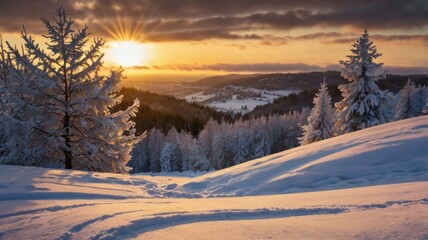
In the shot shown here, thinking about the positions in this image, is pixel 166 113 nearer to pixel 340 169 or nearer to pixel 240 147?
pixel 240 147

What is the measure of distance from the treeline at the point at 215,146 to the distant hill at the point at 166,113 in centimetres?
1617

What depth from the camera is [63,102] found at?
531 inches

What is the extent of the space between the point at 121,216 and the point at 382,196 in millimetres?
4597

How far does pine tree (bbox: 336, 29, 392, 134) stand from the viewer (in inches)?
920

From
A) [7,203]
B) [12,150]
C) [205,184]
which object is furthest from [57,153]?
[7,203]

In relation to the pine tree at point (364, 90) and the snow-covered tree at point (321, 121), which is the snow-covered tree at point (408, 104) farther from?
the pine tree at point (364, 90)

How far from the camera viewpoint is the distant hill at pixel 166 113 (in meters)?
107

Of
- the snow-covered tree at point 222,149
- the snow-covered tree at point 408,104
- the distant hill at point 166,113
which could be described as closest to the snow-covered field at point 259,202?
the snow-covered tree at point 408,104

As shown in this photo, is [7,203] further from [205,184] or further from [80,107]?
[80,107]

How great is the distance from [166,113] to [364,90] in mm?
109219

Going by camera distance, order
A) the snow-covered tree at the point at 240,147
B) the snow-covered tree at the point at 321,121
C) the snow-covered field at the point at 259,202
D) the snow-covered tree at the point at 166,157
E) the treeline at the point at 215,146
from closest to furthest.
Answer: the snow-covered field at the point at 259,202, the snow-covered tree at the point at 321,121, the snow-covered tree at the point at 240,147, the treeline at the point at 215,146, the snow-covered tree at the point at 166,157

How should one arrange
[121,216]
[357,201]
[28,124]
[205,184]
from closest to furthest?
[121,216], [357,201], [205,184], [28,124]

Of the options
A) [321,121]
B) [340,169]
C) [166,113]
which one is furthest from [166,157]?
[340,169]

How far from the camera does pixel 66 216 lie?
512cm
